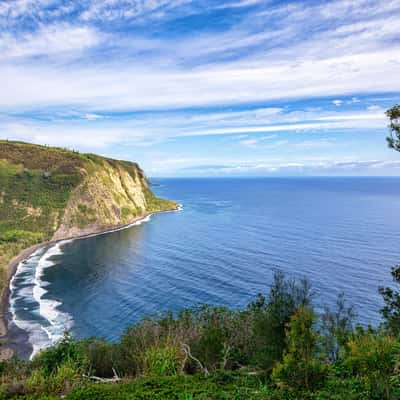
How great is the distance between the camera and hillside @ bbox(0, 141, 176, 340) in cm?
9838

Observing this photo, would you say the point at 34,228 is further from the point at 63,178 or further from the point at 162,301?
the point at 162,301

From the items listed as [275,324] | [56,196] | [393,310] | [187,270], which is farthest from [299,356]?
[56,196]

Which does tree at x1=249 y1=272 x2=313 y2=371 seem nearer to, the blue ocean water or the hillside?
the blue ocean water

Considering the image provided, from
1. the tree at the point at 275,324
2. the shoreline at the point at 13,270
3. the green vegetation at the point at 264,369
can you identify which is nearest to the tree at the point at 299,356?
the green vegetation at the point at 264,369

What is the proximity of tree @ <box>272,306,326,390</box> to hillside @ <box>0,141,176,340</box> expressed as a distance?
261 ft

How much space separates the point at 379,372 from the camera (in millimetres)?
9617

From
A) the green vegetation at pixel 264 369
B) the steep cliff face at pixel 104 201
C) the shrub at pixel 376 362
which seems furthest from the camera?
the steep cliff face at pixel 104 201

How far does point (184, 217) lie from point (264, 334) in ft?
401

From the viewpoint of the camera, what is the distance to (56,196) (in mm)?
112375

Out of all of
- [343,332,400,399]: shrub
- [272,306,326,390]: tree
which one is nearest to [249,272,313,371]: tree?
[272,306,326,390]: tree

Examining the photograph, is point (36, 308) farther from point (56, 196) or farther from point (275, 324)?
point (56, 196)

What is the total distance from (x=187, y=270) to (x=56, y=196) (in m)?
65.5

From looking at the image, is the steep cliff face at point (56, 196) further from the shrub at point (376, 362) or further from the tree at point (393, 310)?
the shrub at point (376, 362)

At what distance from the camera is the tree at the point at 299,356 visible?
35.0ft
